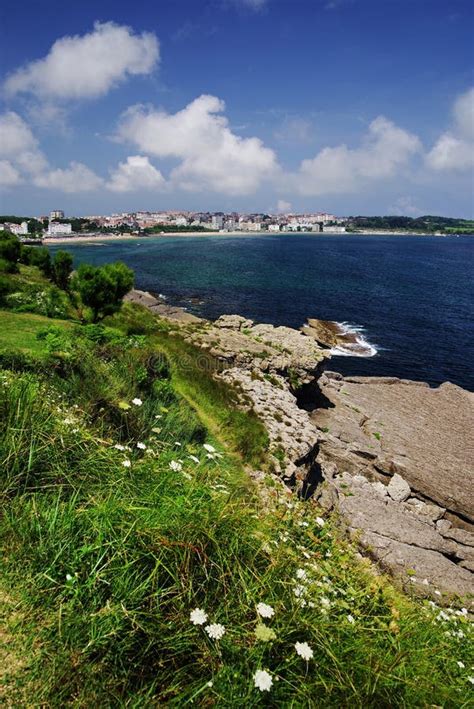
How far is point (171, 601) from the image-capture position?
115 inches

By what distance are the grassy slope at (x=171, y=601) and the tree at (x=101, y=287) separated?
22200mm

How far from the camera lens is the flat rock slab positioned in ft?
64.8

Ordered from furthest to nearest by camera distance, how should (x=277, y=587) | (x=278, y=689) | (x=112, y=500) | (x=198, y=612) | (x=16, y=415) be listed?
(x=16, y=415)
(x=112, y=500)
(x=277, y=587)
(x=198, y=612)
(x=278, y=689)

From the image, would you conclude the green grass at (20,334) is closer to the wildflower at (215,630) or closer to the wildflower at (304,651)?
the wildflower at (215,630)

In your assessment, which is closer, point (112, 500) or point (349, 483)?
point (112, 500)

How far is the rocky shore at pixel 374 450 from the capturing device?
13.2 meters

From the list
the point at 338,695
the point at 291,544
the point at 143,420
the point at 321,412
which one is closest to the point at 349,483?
the point at 321,412

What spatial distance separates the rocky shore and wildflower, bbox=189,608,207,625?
4.94 m

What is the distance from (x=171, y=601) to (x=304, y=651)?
0.99 meters

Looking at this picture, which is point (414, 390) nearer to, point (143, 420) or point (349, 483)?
point (349, 483)

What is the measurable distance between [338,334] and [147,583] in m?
48.5

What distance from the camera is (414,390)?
32156 millimetres

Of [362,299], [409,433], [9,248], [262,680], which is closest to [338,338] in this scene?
[409,433]

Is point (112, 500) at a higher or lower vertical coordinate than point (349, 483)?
higher
